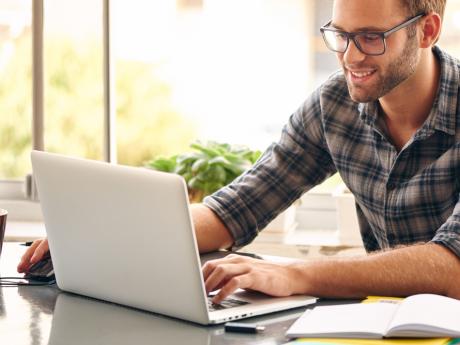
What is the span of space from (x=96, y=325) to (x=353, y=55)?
2.94 ft

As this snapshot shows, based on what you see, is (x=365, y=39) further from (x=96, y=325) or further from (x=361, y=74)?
(x=96, y=325)

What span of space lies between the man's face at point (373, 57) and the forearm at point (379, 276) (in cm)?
50

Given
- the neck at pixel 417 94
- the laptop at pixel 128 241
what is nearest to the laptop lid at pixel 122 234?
the laptop at pixel 128 241

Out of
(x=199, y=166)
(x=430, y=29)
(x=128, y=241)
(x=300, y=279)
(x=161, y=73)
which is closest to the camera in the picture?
(x=128, y=241)

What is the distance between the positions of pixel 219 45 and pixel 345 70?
131 cm

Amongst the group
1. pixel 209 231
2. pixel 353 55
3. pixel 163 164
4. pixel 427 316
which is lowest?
pixel 163 164

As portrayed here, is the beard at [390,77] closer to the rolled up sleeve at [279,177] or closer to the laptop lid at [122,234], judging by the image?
the rolled up sleeve at [279,177]

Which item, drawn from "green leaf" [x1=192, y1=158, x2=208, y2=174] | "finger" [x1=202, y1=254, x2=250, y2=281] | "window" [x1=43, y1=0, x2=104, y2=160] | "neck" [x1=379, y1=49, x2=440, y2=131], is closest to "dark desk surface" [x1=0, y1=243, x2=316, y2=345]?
"finger" [x1=202, y1=254, x2=250, y2=281]

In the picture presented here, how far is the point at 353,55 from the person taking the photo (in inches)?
86.4

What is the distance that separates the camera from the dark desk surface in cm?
153

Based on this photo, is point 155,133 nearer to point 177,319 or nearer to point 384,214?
point 384,214

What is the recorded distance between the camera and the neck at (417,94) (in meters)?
2.31

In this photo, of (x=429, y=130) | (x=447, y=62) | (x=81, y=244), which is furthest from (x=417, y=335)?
(x=447, y=62)

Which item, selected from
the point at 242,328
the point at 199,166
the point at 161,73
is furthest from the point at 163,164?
the point at 242,328
